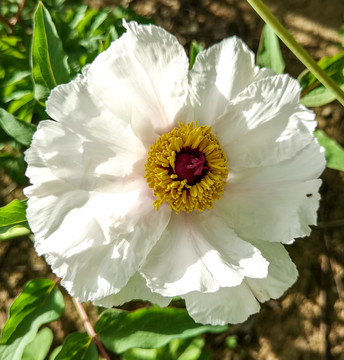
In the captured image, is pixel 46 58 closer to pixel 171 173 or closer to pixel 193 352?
pixel 171 173

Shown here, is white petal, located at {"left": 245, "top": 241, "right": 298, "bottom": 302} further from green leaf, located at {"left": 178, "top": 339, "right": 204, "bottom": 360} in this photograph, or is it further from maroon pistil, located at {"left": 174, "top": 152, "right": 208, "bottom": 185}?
green leaf, located at {"left": 178, "top": 339, "right": 204, "bottom": 360}

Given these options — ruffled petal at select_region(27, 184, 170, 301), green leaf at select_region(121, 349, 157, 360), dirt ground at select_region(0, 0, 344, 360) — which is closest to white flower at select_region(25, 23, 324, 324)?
ruffled petal at select_region(27, 184, 170, 301)

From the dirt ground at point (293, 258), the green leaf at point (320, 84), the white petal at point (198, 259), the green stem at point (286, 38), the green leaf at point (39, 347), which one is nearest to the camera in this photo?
the green stem at point (286, 38)

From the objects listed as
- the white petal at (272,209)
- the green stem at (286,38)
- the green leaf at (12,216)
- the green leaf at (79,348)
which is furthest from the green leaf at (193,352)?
the green stem at (286,38)

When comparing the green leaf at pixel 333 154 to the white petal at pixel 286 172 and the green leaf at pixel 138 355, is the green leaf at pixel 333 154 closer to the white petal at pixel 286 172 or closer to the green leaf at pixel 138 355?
the white petal at pixel 286 172

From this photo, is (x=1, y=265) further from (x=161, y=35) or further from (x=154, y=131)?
(x=161, y=35)

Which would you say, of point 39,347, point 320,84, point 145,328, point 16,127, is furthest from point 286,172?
point 39,347
